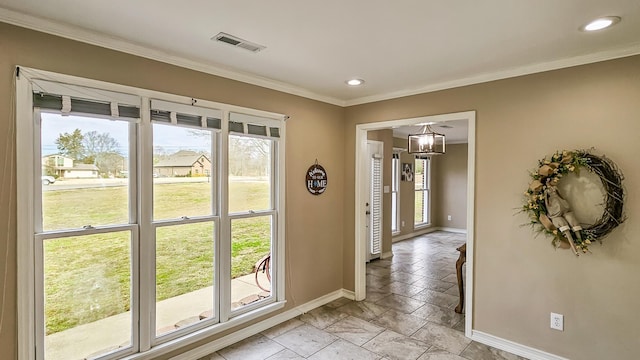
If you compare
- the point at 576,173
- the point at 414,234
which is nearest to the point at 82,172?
the point at 576,173

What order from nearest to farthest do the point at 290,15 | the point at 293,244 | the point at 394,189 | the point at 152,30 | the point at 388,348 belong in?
the point at 290,15, the point at 152,30, the point at 388,348, the point at 293,244, the point at 394,189

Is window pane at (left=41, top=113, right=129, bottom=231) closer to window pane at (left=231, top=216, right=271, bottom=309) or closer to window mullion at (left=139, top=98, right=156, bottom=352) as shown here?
window mullion at (left=139, top=98, right=156, bottom=352)

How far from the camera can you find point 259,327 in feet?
10.6

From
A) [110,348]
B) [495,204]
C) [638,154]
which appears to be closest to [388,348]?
[495,204]

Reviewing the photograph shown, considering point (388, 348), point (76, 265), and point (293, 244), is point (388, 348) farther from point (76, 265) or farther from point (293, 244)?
point (76, 265)

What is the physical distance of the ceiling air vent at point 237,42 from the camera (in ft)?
7.30

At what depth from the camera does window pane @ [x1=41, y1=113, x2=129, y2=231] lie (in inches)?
83.2

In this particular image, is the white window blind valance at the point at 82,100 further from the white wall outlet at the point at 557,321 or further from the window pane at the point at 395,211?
the window pane at the point at 395,211

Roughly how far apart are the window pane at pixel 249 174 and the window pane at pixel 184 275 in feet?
1.29

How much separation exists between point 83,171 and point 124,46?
0.93 metres

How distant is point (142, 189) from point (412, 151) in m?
3.89

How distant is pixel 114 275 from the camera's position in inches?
94.1

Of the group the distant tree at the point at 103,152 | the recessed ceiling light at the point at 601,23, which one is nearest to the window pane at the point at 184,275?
the distant tree at the point at 103,152

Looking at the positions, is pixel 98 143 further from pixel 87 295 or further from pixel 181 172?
pixel 87 295
